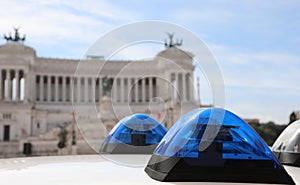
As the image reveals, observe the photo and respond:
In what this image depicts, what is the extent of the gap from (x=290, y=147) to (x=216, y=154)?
249 centimetres

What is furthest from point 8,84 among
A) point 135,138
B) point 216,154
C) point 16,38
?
point 216,154

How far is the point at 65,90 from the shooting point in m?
72.8

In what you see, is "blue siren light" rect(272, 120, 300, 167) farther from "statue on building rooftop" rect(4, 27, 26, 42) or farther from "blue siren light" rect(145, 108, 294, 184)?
"statue on building rooftop" rect(4, 27, 26, 42)

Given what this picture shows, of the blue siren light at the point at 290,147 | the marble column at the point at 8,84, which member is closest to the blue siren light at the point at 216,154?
the blue siren light at the point at 290,147

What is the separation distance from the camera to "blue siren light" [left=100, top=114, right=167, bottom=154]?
8.27m

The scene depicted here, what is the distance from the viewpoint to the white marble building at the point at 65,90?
55406 mm

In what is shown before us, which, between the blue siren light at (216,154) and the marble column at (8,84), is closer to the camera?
the blue siren light at (216,154)

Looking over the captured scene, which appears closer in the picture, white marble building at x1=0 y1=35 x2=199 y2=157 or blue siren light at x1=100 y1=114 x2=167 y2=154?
blue siren light at x1=100 y1=114 x2=167 y2=154

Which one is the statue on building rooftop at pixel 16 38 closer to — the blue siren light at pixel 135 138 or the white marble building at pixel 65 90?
the white marble building at pixel 65 90

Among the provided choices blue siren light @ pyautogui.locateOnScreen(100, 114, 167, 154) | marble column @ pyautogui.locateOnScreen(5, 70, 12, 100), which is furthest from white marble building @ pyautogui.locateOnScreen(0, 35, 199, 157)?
blue siren light @ pyautogui.locateOnScreen(100, 114, 167, 154)

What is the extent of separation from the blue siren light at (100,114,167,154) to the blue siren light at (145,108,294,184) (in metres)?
3.15

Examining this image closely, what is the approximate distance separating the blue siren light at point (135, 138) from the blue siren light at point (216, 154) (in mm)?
3155

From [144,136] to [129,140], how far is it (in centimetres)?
38

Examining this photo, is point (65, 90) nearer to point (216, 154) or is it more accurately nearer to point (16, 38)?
point (16, 38)
